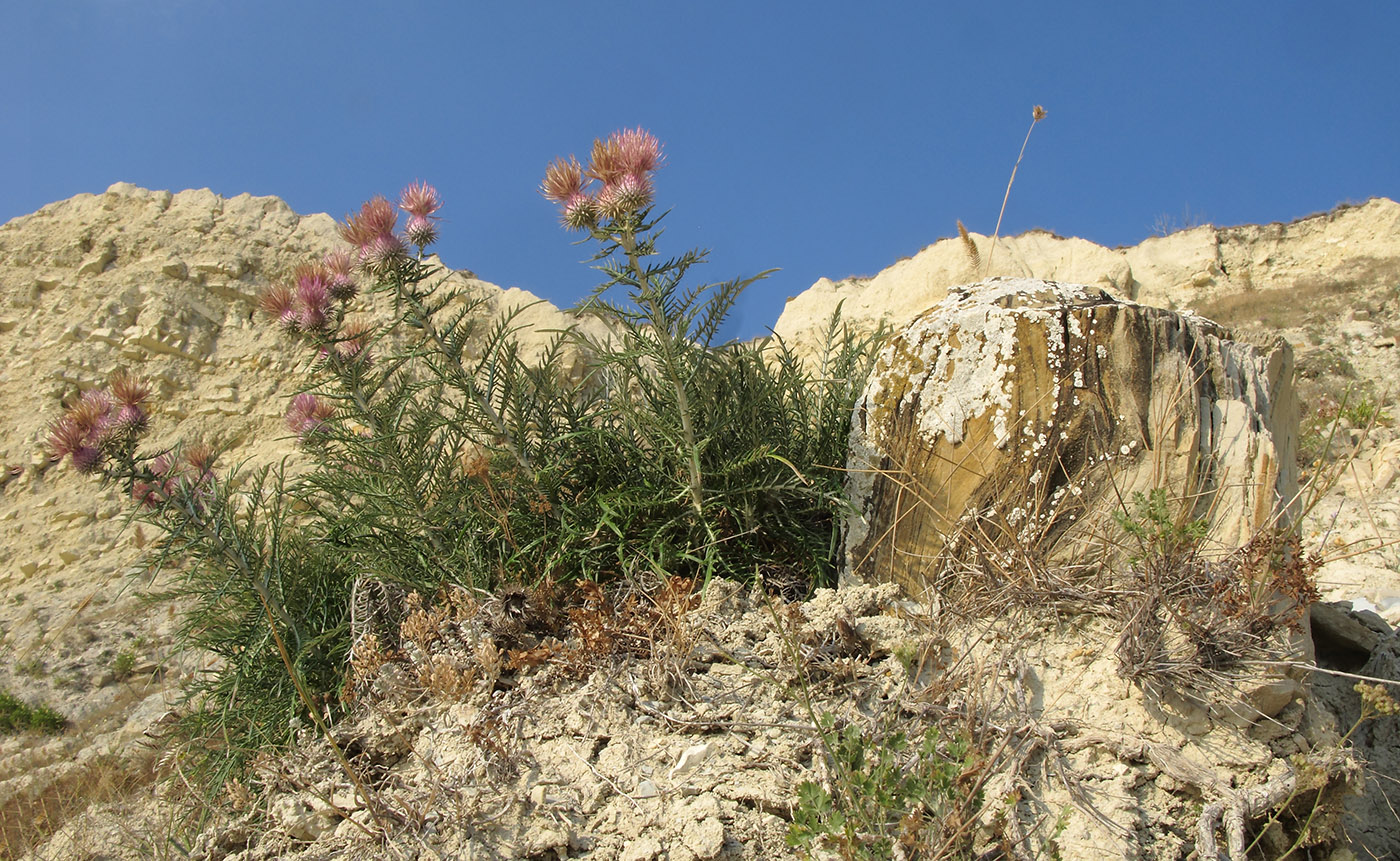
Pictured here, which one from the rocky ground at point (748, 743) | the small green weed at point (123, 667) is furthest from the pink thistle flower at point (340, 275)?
the small green weed at point (123, 667)

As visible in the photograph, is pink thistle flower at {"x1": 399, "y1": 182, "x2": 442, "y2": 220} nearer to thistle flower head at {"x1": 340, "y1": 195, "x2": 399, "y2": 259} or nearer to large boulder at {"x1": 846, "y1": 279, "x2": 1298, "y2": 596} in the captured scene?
thistle flower head at {"x1": 340, "y1": 195, "x2": 399, "y2": 259}

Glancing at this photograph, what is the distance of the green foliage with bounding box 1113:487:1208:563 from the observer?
2.20 m

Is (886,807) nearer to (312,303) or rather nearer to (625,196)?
(625,196)

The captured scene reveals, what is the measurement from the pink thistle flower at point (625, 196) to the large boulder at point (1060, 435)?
118cm

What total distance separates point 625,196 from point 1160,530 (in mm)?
1988

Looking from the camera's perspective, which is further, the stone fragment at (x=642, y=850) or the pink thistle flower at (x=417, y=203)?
the pink thistle flower at (x=417, y=203)

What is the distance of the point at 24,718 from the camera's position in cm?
730

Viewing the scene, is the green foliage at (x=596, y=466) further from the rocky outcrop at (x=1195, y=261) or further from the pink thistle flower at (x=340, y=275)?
the rocky outcrop at (x=1195, y=261)

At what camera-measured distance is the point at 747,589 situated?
3.06m

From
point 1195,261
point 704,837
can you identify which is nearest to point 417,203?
point 704,837

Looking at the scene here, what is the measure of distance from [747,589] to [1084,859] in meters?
1.45

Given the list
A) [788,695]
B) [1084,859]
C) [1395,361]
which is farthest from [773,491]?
[1395,361]

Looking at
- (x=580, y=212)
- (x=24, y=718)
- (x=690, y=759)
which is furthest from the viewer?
(x=24, y=718)

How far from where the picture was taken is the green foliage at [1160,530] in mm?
2201
